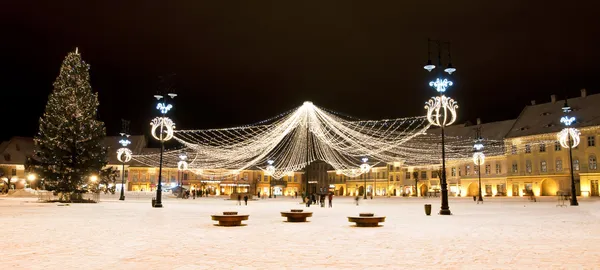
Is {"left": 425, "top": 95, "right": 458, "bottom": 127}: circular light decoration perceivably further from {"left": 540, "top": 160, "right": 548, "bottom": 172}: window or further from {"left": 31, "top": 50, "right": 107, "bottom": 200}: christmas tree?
{"left": 540, "top": 160, "right": 548, "bottom": 172}: window

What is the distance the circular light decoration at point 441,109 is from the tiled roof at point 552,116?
47.1 m

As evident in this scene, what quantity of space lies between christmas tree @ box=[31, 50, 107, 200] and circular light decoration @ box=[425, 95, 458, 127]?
28.3 meters

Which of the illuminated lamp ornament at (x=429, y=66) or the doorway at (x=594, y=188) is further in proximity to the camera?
the doorway at (x=594, y=188)

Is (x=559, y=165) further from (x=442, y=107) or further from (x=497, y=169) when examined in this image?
(x=442, y=107)

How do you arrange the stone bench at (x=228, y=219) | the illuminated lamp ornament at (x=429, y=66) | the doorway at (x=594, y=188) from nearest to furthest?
the stone bench at (x=228, y=219) < the illuminated lamp ornament at (x=429, y=66) < the doorway at (x=594, y=188)

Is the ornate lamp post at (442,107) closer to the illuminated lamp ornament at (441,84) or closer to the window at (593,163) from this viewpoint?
the illuminated lamp ornament at (441,84)

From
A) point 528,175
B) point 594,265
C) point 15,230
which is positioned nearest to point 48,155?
point 15,230

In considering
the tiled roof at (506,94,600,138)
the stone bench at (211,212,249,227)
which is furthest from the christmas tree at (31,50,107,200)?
the tiled roof at (506,94,600,138)

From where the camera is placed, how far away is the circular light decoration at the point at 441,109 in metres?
26.5

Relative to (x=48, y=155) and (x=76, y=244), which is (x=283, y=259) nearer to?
(x=76, y=244)

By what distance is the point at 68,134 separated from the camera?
40156 millimetres

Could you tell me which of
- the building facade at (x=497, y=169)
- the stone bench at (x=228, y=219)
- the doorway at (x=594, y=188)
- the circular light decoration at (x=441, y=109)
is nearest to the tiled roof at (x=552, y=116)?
the building facade at (x=497, y=169)

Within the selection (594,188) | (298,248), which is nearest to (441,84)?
(298,248)

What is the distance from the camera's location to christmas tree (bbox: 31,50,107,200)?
39.7 m
